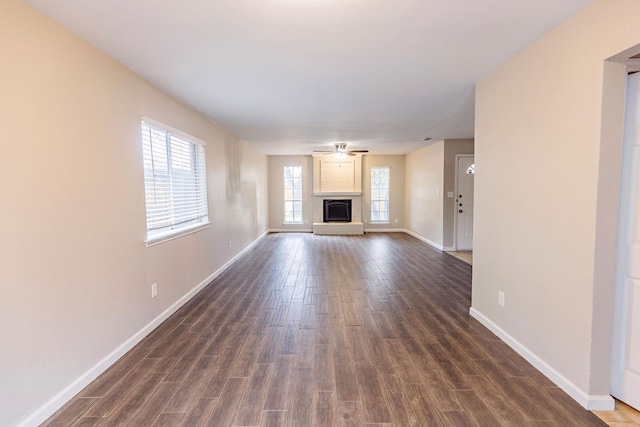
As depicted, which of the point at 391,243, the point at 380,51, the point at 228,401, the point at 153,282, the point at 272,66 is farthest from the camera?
the point at 391,243

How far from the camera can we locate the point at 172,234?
330 centimetres

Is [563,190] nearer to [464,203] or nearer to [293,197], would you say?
[464,203]

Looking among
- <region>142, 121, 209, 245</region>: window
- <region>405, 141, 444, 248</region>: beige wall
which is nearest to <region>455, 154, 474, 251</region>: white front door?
<region>405, 141, 444, 248</region>: beige wall

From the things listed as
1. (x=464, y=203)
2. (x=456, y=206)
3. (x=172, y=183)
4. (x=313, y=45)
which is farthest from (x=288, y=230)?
(x=313, y=45)

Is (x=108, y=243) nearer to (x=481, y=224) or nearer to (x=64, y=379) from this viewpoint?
(x=64, y=379)

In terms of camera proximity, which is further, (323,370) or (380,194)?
(380,194)

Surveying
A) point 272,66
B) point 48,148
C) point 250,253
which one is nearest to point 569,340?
point 272,66

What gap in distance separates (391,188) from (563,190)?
24.3ft

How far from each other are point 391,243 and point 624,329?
564 cm

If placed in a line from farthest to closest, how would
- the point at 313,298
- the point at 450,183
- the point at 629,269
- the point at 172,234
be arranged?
the point at 450,183 < the point at 313,298 < the point at 172,234 < the point at 629,269

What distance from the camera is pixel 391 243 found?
745 centimetres

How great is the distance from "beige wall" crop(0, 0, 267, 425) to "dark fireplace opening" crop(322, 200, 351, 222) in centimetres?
634

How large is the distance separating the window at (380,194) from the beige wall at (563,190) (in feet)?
21.6

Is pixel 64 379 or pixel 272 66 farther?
pixel 272 66
